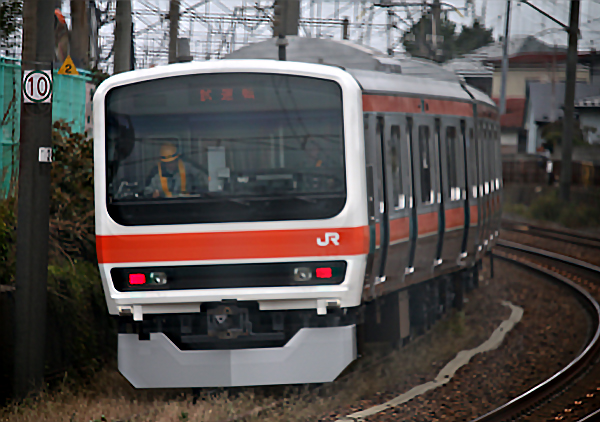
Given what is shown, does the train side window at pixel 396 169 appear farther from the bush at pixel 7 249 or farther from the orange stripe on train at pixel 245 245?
the bush at pixel 7 249

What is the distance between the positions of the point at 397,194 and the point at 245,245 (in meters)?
1.89

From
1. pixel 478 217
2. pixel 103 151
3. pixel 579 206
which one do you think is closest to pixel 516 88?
pixel 478 217

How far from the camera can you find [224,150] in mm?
6574

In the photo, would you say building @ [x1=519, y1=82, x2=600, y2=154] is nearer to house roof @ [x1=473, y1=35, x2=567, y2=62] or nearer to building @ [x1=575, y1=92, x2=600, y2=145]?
Answer: building @ [x1=575, y1=92, x2=600, y2=145]

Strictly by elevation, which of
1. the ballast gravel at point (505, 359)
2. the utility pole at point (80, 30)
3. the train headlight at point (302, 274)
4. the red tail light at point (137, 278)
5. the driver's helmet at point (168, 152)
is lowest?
the ballast gravel at point (505, 359)

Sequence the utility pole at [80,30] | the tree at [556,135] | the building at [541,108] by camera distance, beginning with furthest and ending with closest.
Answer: the tree at [556,135] < the building at [541,108] < the utility pole at [80,30]

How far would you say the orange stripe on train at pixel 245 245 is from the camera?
6.54 meters

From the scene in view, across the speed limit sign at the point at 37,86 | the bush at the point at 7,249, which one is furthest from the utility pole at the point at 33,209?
the bush at the point at 7,249

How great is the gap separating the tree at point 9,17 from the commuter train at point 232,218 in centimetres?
507

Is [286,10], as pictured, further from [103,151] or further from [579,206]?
[579,206]

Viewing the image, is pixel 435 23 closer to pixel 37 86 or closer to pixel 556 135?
pixel 37 86

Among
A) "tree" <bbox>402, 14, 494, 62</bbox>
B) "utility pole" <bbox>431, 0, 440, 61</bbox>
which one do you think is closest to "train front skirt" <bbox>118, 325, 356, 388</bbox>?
"tree" <bbox>402, 14, 494, 62</bbox>

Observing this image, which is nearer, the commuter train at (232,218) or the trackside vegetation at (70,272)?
the commuter train at (232,218)

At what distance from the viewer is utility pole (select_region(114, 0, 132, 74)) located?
392 inches
